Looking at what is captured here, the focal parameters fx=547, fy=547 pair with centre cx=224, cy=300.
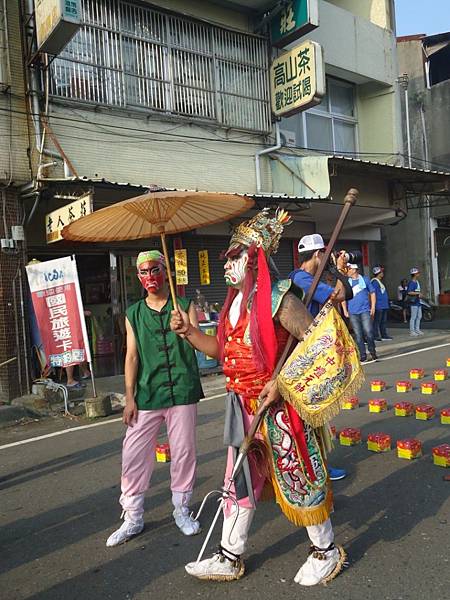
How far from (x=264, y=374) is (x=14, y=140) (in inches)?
293

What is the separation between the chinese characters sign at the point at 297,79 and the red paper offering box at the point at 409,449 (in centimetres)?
855

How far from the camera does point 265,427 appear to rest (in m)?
2.88

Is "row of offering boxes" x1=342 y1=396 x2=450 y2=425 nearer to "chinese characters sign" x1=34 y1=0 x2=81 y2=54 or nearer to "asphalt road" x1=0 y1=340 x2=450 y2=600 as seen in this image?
"asphalt road" x1=0 y1=340 x2=450 y2=600

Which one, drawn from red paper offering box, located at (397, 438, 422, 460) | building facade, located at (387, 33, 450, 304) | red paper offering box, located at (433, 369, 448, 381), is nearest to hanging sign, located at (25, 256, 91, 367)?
red paper offering box, located at (397, 438, 422, 460)

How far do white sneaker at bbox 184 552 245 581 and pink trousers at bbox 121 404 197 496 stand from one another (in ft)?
2.05

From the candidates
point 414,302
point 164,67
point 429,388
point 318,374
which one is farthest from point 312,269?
point 414,302

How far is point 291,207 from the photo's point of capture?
12508 millimetres

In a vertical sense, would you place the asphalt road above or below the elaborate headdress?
below

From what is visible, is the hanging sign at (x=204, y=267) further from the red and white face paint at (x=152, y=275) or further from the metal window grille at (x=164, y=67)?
the red and white face paint at (x=152, y=275)

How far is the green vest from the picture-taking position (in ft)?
11.6

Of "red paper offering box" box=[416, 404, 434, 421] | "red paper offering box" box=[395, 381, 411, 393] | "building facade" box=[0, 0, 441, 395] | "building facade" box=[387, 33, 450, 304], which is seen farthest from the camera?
"building facade" box=[387, 33, 450, 304]

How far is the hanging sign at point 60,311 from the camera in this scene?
775 centimetres

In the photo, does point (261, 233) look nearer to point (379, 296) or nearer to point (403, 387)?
point (403, 387)

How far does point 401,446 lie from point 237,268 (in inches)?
108
